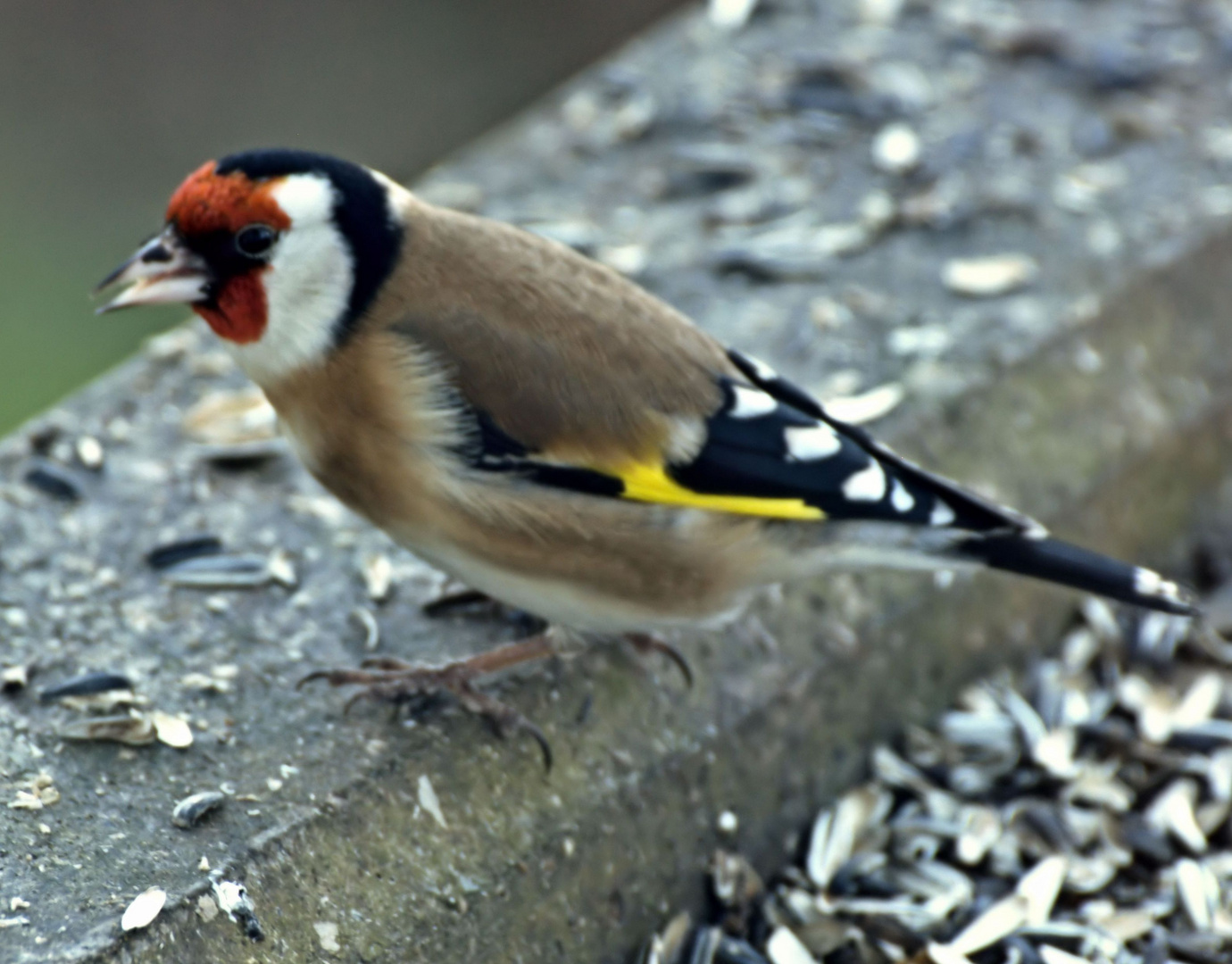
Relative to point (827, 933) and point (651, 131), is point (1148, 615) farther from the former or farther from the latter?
point (651, 131)

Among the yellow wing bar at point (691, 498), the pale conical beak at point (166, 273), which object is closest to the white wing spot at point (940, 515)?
the yellow wing bar at point (691, 498)

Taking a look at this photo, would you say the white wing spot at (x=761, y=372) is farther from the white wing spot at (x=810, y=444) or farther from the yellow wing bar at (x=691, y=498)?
the yellow wing bar at (x=691, y=498)

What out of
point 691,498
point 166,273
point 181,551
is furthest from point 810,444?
point 181,551

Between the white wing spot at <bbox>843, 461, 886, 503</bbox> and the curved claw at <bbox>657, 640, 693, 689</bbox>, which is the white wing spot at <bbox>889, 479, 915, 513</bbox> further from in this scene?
the curved claw at <bbox>657, 640, 693, 689</bbox>

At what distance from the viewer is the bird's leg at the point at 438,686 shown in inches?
103

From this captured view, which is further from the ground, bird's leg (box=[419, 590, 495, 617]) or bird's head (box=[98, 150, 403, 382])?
bird's head (box=[98, 150, 403, 382])

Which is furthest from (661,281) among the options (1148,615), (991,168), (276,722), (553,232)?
(276,722)

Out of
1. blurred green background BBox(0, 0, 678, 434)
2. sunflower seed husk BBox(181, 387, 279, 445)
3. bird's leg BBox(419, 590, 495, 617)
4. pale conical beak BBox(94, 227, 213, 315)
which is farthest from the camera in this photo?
blurred green background BBox(0, 0, 678, 434)

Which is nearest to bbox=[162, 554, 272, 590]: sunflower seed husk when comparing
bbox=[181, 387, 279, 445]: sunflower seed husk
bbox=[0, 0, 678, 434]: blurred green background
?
bbox=[181, 387, 279, 445]: sunflower seed husk

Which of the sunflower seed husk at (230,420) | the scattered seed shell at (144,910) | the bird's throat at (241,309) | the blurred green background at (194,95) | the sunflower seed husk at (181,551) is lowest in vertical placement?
the blurred green background at (194,95)

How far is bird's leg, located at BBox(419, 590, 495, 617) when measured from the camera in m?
2.95

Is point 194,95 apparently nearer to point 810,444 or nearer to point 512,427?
point 512,427

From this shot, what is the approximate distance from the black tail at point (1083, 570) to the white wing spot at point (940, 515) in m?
0.07

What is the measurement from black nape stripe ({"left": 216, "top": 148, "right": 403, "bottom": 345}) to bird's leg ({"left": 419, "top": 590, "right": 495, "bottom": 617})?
583 millimetres
